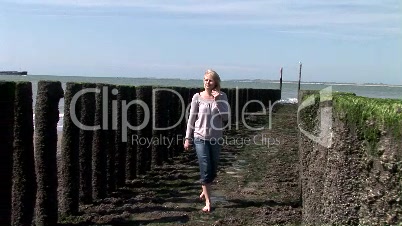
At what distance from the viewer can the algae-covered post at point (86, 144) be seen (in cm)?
863

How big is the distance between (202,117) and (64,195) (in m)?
2.27

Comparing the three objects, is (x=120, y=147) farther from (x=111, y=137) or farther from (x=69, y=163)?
(x=69, y=163)

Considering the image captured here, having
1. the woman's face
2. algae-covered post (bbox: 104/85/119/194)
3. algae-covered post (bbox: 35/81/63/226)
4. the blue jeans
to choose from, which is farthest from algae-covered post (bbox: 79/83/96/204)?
the woman's face

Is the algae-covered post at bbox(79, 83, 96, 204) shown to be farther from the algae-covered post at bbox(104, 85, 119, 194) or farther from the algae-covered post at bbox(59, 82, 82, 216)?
the algae-covered post at bbox(104, 85, 119, 194)

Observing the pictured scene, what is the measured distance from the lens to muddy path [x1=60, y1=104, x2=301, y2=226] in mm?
7746

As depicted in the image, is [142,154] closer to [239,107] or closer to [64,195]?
[64,195]

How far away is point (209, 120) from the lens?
7.84 m

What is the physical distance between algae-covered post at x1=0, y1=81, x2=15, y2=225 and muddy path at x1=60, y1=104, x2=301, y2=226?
4.66 ft

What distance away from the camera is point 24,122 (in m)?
6.82

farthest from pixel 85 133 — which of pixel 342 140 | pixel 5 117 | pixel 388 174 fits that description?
pixel 388 174

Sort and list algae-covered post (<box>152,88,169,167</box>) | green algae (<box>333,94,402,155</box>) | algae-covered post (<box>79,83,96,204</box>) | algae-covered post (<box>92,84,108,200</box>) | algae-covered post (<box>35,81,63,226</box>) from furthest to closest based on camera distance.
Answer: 1. algae-covered post (<box>152,88,169,167</box>)
2. algae-covered post (<box>92,84,108,200</box>)
3. algae-covered post (<box>79,83,96,204</box>)
4. algae-covered post (<box>35,81,63,226</box>)
5. green algae (<box>333,94,402,155</box>)

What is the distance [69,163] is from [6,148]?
179cm

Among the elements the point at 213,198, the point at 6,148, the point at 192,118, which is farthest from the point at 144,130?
the point at 6,148

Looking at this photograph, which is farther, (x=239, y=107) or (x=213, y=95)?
(x=239, y=107)
